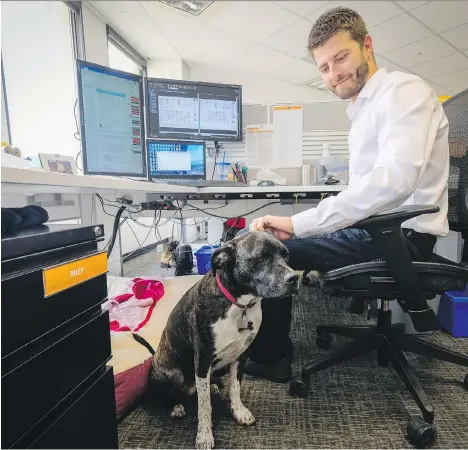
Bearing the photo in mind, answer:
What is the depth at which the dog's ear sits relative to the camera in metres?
0.88

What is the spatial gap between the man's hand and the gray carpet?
62 centimetres

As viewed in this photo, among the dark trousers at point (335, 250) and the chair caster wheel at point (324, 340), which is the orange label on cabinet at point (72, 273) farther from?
the chair caster wheel at point (324, 340)

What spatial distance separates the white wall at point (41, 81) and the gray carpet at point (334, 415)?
1.84 metres

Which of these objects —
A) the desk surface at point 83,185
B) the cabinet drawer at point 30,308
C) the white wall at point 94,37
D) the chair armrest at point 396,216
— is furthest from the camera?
the white wall at point 94,37

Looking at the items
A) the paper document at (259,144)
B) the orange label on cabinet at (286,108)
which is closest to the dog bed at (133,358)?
the paper document at (259,144)

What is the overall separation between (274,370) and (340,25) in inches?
51.7

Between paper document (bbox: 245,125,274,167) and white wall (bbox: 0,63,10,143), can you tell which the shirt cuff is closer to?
paper document (bbox: 245,125,274,167)

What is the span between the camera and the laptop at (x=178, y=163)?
183 cm

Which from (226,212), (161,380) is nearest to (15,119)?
(226,212)

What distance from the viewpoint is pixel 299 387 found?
1107mm

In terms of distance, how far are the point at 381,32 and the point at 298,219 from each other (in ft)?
11.8

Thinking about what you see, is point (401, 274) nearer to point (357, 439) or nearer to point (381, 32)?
point (357, 439)

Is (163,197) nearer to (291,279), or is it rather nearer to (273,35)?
(291,279)

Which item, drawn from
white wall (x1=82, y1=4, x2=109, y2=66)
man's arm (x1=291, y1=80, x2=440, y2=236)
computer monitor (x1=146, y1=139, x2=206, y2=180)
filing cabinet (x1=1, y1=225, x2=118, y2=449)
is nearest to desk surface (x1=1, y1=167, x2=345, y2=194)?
filing cabinet (x1=1, y1=225, x2=118, y2=449)
